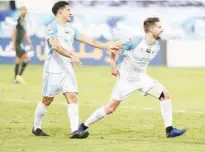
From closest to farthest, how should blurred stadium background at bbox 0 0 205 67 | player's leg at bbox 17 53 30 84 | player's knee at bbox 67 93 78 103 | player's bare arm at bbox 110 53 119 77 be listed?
1. player's bare arm at bbox 110 53 119 77
2. player's knee at bbox 67 93 78 103
3. player's leg at bbox 17 53 30 84
4. blurred stadium background at bbox 0 0 205 67

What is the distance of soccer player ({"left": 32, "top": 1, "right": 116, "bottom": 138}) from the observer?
45.0 feet

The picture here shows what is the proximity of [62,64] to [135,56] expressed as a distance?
118 centimetres

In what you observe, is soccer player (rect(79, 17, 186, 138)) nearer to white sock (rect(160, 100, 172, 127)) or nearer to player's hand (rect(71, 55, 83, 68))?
white sock (rect(160, 100, 172, 127))

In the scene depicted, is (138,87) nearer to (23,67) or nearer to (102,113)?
(102,113)

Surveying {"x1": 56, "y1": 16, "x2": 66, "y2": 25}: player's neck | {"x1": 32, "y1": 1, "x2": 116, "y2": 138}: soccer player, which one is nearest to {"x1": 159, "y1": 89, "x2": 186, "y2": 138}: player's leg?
{"x1": 32, "y1": 1, "x2": 116, "y2": 138}: soccer player

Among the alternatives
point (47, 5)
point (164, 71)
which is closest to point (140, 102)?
point (164, 71)

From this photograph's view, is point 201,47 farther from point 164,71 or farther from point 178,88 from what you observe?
point 178,88

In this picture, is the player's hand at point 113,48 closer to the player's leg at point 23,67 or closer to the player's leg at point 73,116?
the player's leg at point 73,116

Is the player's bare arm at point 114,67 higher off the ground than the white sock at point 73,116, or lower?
higher

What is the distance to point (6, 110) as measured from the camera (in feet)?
59.9

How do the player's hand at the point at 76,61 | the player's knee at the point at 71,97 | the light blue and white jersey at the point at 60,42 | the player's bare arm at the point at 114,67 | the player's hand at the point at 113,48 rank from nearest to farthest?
the player's hand at the point at 76,61 → the player's hand at the point at 113,48 → the player's bare arm at the point at 114,67 → the light blue and white jersey at the point at 60,42 → the player's knee at the point at 71,97

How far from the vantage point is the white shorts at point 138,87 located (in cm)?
1391

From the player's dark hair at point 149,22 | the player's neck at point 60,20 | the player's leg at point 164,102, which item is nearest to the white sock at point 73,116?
the player's leg at point 164,102

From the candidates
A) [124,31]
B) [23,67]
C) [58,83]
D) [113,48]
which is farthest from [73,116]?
[124,31]
